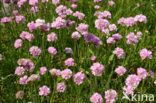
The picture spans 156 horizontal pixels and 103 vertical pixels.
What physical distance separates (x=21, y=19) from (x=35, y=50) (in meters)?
0.66

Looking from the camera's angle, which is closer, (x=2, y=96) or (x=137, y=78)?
(x=137, y=78)

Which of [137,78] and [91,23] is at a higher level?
[91,23]

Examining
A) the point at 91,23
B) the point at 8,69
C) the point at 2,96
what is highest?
the point at 91,23

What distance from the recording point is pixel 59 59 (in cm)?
241

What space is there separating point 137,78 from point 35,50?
0.89 meters

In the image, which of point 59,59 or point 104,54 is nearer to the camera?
point 59,59

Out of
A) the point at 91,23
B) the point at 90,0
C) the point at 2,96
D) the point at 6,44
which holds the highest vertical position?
the point at 90,0

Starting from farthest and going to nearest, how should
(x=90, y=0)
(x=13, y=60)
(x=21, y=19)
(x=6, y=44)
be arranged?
1. (x=90, y=0)
2. (x=6, y=44)
3. (x=21, y=19)
4. (x=13, y=60)

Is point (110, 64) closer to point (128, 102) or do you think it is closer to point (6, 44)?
point (128, 102)

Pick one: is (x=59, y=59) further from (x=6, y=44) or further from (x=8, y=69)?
(x=6, y=44)

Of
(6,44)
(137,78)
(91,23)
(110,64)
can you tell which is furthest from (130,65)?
(6,44)

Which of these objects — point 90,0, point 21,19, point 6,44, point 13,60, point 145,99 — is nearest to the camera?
point 145,99

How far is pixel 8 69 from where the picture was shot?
2.35 m

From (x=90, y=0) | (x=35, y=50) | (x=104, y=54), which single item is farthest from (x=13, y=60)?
(x=90, y=0)
